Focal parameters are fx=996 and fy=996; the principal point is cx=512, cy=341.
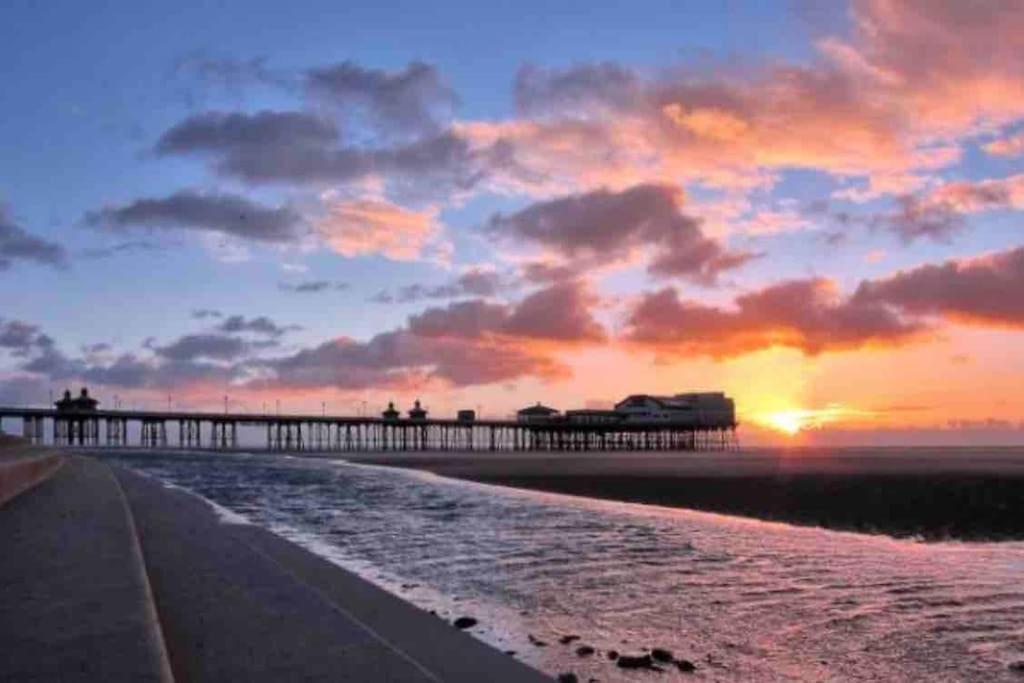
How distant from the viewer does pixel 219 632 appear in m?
9.97

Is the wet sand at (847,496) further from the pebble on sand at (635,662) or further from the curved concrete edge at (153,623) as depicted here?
the curved concrete edge at (153,623)

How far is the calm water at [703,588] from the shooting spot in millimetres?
10500

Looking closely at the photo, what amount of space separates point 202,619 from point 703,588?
24.6 ft

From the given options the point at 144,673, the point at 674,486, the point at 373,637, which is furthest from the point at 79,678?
the point at 674,486

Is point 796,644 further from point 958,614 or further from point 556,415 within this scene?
point 556,415

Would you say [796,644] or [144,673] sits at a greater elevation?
[144,673]

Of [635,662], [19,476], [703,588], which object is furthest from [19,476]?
[635,662]

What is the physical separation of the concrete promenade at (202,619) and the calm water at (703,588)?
0.99 m

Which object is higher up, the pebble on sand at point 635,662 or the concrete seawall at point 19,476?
the concrete seawall at point 19,476

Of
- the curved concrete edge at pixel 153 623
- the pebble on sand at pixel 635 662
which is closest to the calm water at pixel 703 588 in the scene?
the pebble on sand at pixel 635 662

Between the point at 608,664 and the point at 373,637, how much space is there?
94.7 inches

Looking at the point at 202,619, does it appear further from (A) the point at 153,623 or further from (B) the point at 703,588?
(B) the point at 703,588

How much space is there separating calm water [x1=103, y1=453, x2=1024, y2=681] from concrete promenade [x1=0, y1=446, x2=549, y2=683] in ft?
3.24

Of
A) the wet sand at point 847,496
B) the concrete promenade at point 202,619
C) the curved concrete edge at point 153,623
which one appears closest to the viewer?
the curved concrete edge at point 153,623
